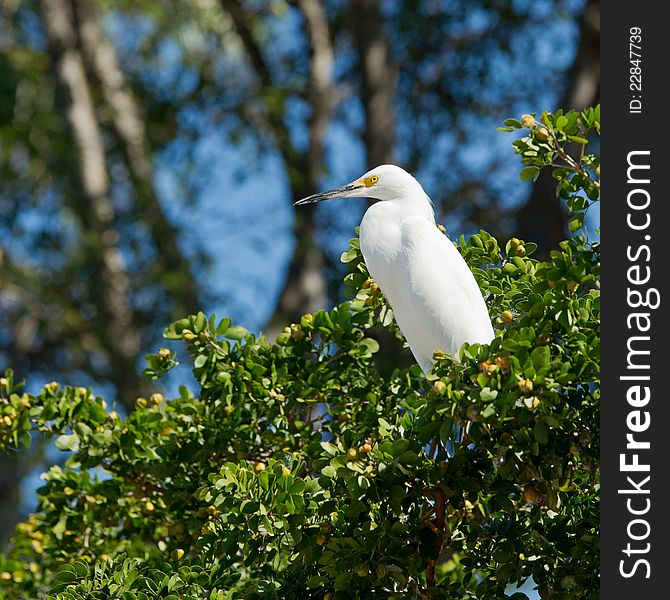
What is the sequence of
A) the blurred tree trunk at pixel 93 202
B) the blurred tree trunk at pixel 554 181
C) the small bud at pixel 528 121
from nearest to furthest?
the small bud at pixel 528 121 < the blurred tree trunk at pixel 554 181 < the blurred tree trunk at pixel 93 202

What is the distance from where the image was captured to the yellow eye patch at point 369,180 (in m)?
2.84

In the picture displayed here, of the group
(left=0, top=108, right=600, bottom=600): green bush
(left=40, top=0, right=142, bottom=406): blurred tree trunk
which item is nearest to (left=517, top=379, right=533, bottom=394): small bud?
(left=0, top=108, right=600, bottom=600): green bush

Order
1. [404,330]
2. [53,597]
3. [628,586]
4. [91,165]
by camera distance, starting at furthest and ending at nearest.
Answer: [91,165]
[404,330]
[53,597]
[628,586]

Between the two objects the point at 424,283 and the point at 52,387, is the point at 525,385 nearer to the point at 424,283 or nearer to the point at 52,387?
the point at 424,283

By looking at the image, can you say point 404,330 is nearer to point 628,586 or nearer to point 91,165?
point 628,586

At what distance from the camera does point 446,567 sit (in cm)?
294

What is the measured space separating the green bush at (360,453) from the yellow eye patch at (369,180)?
243 mm

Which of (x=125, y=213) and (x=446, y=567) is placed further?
(x=125, y=213)

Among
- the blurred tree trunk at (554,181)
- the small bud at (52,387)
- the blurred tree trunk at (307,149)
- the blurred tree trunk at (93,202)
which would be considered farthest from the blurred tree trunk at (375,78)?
the small bud at (52,387)

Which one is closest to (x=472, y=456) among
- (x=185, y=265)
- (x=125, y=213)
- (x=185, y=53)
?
(x=185, y=265)

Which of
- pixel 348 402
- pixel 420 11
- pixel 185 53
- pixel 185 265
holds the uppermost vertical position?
pixel 420 11

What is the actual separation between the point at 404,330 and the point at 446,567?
0.76 m

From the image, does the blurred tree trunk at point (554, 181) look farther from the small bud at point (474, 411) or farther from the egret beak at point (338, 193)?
the small bud at point (474, 411)

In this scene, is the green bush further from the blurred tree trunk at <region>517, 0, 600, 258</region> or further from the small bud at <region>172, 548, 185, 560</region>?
the blurred tree trunk at <region>517, 0, 600, 258</region>
